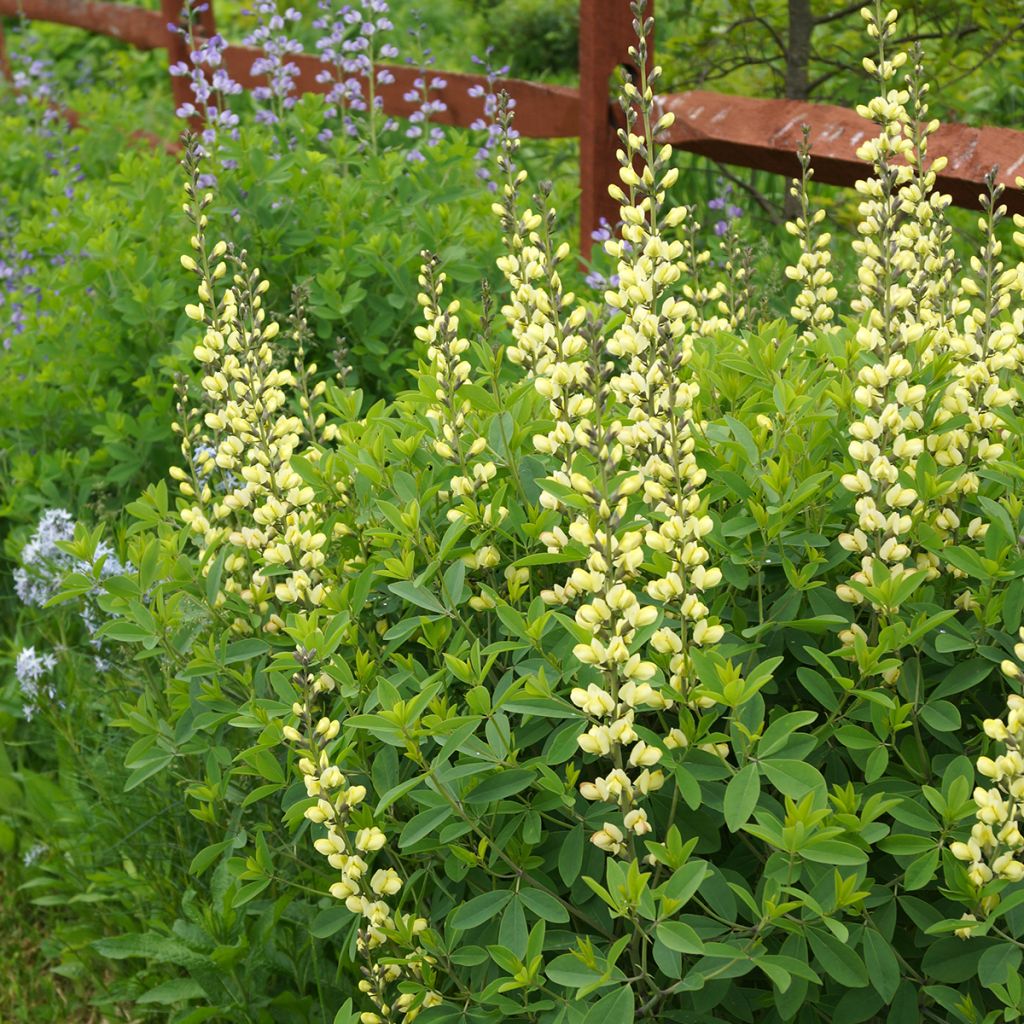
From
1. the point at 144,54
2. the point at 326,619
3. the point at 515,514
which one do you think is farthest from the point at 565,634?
the point at 144,54

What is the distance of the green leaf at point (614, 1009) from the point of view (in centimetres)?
166

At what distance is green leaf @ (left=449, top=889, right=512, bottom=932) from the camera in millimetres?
1856

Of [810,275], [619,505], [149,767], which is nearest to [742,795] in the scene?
[619,505]

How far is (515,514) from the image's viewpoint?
2.12m

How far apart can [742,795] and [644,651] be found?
1.06 feet

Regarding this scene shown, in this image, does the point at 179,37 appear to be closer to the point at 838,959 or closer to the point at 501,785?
the point at 501,785

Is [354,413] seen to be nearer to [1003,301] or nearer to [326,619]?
[326,619]

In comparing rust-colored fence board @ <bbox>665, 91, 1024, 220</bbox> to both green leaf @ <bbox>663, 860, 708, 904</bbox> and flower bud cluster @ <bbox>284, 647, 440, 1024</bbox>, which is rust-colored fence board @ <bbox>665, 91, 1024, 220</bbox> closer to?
flower bud cluster @ <bbox>284, 647, 440, 1024</bbox>

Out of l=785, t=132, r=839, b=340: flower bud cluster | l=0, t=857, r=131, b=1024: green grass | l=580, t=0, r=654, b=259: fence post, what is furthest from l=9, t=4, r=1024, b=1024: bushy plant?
l=580, t=0, r=654, b=259: fence post

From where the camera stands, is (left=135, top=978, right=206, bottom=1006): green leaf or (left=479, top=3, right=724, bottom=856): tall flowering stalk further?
(left=135, top=978, right=206, bottom=1006): green leaf

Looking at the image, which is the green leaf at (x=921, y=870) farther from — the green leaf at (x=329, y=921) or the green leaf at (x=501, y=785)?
the green leaf at (x=329, y=921)

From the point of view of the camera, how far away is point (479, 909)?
73.6 inches

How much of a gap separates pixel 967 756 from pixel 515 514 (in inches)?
30.2

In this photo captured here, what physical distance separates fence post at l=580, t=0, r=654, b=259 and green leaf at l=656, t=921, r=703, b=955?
312 centimetres
